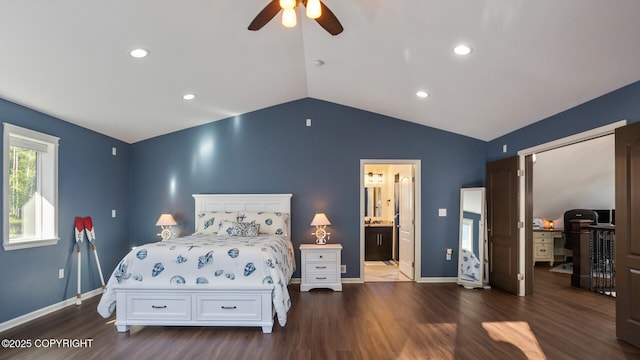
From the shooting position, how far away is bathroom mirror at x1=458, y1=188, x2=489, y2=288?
6043 millimetres

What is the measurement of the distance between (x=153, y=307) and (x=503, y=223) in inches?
189

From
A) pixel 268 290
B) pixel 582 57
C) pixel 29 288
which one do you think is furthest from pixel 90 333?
pixel 582 57

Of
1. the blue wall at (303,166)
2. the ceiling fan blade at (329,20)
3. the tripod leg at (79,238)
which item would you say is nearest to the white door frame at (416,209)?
the blue wall at (303,166)

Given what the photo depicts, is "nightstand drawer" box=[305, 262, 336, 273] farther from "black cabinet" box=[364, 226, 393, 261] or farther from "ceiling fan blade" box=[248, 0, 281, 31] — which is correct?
"ceiling fan blade" box=[248, 0, 281, 31]

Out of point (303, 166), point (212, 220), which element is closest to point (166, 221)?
point (212, 220)

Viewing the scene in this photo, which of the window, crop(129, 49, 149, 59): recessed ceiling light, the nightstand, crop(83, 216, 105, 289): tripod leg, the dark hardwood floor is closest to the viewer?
the dark hardwood floor

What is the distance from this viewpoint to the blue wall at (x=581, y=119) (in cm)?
361

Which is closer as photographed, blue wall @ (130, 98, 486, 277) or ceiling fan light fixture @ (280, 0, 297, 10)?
ceiling fan light fixture @ (280, 0, 297, 10)

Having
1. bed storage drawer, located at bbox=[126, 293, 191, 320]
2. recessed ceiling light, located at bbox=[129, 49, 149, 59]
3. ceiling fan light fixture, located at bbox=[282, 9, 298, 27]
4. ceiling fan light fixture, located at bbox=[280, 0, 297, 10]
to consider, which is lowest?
bed storage drawer, located at bbox=[126, 293, 191, 320]

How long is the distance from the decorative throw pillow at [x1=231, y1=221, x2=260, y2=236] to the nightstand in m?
0.74

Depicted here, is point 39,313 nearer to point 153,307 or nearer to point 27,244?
point 27,244

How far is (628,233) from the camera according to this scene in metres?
3.58

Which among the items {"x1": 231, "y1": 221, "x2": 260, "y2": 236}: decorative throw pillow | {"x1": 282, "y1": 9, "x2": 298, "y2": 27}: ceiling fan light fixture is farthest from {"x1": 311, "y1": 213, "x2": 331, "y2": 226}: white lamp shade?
{"x1": 282, "y1": 9, "x2": 298, "y2": 27}: ceiling fan light fixture

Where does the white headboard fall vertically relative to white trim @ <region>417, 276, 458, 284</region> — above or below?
above
